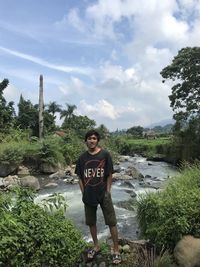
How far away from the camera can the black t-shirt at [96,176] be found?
19.0 feet

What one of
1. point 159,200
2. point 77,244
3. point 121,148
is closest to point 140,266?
point 77,244

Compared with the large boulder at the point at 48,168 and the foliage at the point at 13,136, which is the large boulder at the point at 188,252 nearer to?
the large boulder at the point at 48,168

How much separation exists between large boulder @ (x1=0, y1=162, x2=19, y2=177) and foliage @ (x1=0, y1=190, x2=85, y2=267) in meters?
17.4

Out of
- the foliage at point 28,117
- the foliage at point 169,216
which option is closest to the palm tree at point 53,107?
the foliage at point 28,117

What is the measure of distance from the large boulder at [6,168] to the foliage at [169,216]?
16.1 metres

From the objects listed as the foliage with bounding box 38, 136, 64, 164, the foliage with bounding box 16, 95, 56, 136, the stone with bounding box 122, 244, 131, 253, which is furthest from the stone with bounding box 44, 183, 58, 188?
the foliage with bounding box 16, 95, 56, 136

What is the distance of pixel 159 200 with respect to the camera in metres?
6.90

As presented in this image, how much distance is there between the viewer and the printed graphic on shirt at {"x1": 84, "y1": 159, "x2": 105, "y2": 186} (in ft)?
19.0

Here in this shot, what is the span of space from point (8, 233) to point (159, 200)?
10.3 feet

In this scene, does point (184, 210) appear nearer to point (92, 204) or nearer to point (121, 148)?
point (92, 204)

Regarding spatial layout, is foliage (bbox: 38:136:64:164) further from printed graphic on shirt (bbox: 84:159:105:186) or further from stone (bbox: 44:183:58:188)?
printed graphic on shirt (bbox: 84:159:105:186)

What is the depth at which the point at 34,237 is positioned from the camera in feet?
15.7

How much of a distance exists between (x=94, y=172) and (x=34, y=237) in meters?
1.43

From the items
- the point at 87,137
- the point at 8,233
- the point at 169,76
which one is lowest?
the point at 8,233
